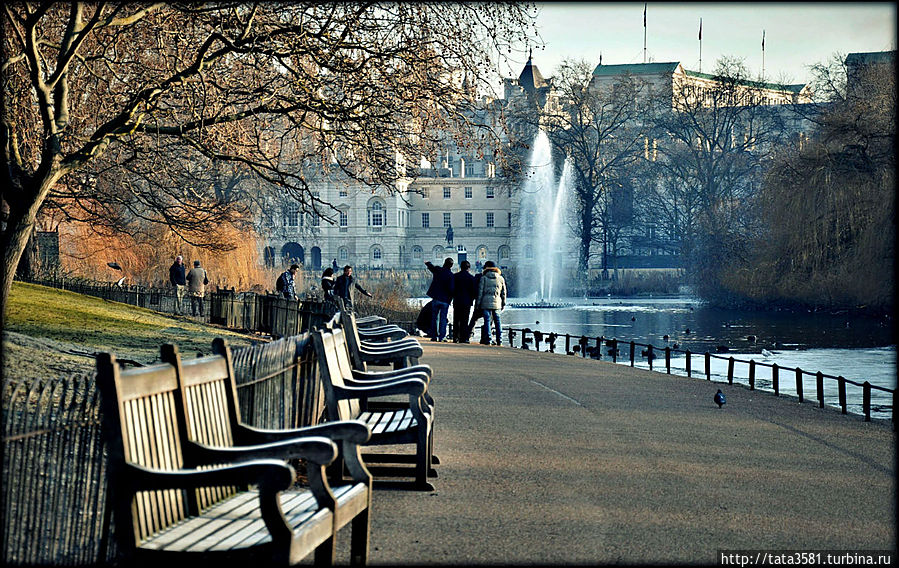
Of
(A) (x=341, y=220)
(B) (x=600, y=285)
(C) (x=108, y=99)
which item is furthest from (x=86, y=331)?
(A) (x=341, y=220)

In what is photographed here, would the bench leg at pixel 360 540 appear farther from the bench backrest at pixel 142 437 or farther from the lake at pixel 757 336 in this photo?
the lake at pixel 757 336

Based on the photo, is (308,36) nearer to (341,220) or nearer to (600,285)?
(600,285)

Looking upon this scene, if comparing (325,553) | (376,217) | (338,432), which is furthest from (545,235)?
(325,553)

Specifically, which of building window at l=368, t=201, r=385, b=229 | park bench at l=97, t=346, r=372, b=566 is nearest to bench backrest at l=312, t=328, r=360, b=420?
park bench at l=97, t=346, r=372, b=566

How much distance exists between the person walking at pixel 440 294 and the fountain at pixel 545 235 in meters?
39.1

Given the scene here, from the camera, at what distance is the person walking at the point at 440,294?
2566 centimetres

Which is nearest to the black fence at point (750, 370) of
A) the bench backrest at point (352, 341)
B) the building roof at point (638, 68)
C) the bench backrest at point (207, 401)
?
the bench backrest at point (352, 341)

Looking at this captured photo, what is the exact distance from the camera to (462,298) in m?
26.2

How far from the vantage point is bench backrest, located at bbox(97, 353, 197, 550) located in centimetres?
443

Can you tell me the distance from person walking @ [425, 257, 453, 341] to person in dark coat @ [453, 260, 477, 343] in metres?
0.17

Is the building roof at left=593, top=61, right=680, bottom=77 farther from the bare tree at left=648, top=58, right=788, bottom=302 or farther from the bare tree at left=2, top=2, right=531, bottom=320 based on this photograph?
the bare tree at left=2, top=2, right=531, bottom=320

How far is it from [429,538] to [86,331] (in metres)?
12.5

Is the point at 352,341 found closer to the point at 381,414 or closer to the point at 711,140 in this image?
the point at 381,414

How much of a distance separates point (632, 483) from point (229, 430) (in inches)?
155
